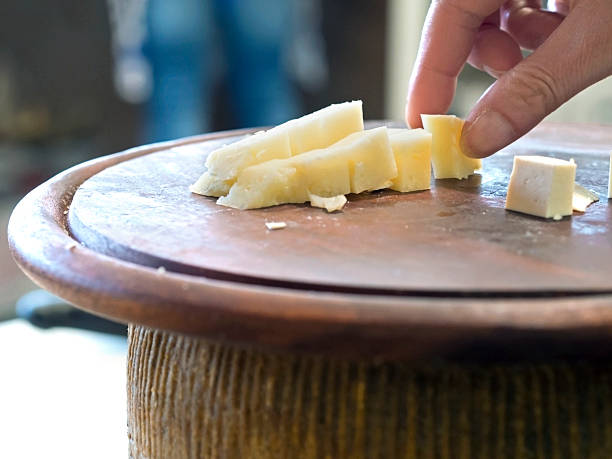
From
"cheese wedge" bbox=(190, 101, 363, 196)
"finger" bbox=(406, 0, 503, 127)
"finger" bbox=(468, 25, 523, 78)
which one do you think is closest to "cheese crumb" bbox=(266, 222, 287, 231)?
"cheese wedge" bbox=(190, 101, 363, 196)

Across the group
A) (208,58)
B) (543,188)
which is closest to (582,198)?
(543,188)

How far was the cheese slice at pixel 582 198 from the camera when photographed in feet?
2.79

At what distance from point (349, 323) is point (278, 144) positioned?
405 mm

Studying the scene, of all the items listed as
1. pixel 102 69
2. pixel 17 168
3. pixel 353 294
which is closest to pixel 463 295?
pixel 353 294

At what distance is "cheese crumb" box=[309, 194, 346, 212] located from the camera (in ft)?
2.79

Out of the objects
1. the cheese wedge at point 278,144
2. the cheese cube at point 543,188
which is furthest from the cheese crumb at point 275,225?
the cheese cube at point 543,188

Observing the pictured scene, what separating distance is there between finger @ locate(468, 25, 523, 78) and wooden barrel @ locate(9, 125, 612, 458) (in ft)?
1.65

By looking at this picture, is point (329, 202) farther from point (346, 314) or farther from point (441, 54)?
point (441, 54)

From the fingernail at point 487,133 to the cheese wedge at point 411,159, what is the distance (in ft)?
0.20

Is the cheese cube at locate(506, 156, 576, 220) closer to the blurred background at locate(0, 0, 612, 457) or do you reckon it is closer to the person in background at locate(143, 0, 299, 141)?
the blurred background at locate(0, 0, 612, 457)

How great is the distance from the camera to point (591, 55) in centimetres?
94

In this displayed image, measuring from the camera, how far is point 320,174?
0.89 metres

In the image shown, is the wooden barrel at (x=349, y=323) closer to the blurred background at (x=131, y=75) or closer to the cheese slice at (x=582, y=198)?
the cheese slice at (x=582, y=198)

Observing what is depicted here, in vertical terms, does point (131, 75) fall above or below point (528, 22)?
below
